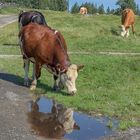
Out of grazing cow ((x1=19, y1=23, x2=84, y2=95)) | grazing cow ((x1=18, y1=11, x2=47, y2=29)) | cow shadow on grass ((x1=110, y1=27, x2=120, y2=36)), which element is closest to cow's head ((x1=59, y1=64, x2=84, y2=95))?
grazing cow ((x1=19, y1=23, x2=84, y2=95))

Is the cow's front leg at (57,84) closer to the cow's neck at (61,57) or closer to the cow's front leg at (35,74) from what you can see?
the cow's neck at (61,57)

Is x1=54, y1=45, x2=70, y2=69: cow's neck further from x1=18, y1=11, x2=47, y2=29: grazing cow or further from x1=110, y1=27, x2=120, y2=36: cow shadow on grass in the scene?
x1=110, y1=27, x2=120, y2=36: cow shadow on grass

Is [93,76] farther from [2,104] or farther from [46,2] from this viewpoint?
[46,2]

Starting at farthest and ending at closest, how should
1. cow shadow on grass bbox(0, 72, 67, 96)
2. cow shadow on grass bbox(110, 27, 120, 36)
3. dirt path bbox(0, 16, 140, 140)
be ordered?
cow shadow on grass bbox(110, 27, 120, 36) < cow shadow on grass bbox(0, 72, 67, 96) < dirt path bbox(0, 16, 140, 140)

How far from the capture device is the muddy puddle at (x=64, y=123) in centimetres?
1173

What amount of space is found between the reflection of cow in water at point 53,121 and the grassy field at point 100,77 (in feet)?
2.02

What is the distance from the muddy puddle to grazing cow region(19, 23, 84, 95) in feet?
4.04

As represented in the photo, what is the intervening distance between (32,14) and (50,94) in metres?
8.14

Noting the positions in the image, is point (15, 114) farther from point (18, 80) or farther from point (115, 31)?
point (115, 31)

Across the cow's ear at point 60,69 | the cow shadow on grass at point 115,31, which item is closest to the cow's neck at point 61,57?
the cow's ear at point 60,69

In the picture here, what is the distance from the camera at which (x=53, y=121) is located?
1291cm

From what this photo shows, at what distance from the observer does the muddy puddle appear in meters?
11.7

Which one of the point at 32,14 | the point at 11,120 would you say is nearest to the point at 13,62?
the point at 32,14

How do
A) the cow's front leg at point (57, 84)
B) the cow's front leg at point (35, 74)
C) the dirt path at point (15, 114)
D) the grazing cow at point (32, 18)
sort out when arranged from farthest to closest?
1. the grazing cow at point (32, 18)
2. the cow's front leg at point (35, 74)
3. the cow's front leg at point (57, 84)
4. the dirt path at point (15, 114)
